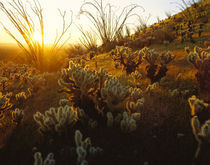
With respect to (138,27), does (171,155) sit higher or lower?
lower

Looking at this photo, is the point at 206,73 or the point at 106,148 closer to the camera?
the point at 106,148

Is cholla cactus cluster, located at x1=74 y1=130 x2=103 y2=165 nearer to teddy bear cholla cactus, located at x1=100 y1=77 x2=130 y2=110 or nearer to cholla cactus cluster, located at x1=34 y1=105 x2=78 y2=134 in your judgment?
cholla cactus cluster, located at x1=34 y1=105 x2=78 y2=134

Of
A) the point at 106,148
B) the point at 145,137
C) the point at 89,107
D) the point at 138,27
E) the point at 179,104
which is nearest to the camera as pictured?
the point at 106,148

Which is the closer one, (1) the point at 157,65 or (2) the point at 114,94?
(2) the point at 114,94

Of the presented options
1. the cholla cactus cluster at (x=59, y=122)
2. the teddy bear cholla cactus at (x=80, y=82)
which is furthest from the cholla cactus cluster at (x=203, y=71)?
the cholla cactus cluster at (x=59, y=122)

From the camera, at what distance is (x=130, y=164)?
1.14m

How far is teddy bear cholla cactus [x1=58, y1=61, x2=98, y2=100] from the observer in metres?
1.69

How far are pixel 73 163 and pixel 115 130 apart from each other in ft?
1.82

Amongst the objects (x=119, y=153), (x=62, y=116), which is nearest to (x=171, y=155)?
(x=119, y=153)

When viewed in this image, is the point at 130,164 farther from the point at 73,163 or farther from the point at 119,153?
the point at 73,163

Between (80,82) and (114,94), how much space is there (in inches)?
19.4

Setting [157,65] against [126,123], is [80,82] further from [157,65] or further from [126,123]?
[157,65]

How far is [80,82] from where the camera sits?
1.71 m

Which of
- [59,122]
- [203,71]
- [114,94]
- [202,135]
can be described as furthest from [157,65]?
[59,122]
